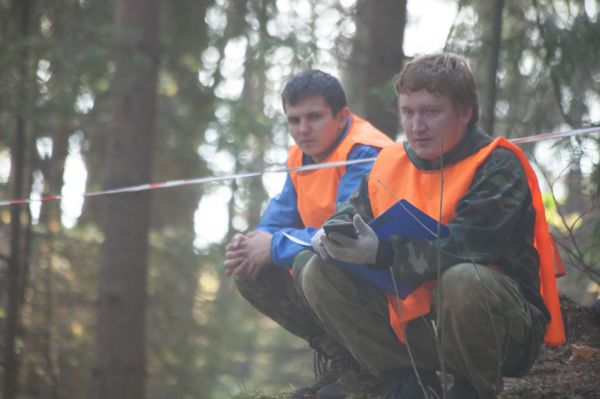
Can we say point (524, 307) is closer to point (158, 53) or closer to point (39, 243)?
point (158, 53)

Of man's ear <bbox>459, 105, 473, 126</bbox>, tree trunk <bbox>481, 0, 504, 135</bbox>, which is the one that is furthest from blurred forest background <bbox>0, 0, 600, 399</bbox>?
man's ear <bbox>459, 105, 473, 126</bbox>

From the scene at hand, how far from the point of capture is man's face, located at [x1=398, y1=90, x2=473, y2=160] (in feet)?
11.8

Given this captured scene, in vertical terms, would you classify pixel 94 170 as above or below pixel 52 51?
below

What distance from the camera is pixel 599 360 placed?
14.3ft

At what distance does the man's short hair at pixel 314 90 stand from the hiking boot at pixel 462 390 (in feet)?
5.68

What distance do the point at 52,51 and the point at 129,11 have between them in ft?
4.85

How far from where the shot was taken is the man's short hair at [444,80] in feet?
11.8

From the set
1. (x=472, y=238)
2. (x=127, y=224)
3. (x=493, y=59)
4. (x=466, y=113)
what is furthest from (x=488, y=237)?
(x=127, y=224)

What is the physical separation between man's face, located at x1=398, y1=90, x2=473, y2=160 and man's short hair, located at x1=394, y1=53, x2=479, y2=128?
0.03 m

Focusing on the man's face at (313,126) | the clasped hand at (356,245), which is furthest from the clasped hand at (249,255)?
the clasped hand at (356,245)

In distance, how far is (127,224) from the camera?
952cm

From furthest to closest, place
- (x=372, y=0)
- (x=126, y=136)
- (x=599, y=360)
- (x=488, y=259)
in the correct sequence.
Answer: (x=126, y=136)
(x=372, y=0)
(x=599, y=360)
(x=488, y=259)

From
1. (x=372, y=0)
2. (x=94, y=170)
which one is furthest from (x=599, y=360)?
(x=94, y=170)

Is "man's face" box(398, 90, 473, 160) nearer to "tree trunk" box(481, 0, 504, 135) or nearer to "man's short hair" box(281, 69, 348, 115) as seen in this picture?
"man's short hair" box(281, 69, 348, 115)
